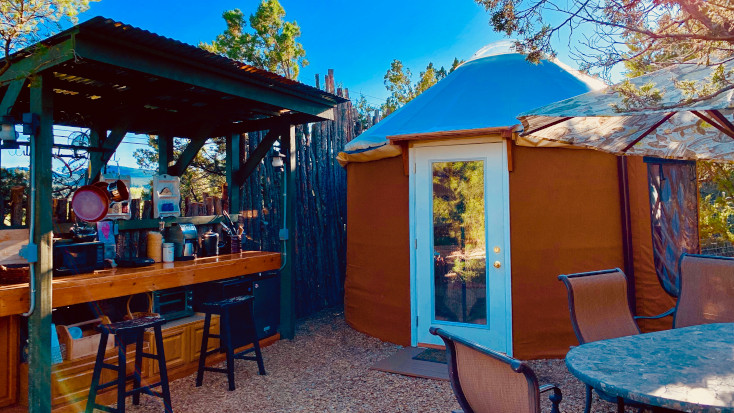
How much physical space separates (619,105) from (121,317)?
4249mm

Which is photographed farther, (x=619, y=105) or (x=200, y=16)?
(x=200, y=16)

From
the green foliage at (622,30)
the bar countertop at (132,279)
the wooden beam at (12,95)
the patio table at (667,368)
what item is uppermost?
the green foliage at (622,30)

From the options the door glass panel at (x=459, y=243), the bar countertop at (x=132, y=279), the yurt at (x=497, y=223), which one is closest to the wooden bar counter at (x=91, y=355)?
the bar countertop at (x=132, y=279)

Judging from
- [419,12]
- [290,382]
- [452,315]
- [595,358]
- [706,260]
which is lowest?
[290,382]

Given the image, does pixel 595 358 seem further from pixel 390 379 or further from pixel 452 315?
pixel 452 315

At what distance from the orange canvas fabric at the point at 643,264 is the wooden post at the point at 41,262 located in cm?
516

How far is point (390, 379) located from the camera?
4.34 m

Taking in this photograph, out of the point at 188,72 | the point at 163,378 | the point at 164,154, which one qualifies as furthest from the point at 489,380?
the point at 164,154

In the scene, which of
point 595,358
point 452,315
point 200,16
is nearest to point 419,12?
point 200,16

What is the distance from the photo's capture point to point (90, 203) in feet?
13.5

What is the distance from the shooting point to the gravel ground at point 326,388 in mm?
3742

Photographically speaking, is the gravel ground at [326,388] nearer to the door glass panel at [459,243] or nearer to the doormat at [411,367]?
the doormat at [411,367]

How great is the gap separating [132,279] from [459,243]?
3.16 m

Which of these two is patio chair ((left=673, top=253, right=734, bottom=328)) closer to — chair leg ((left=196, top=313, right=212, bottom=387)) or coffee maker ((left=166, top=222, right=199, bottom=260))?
chair leg ((left=196, top=313, right=212, bottom=387))
